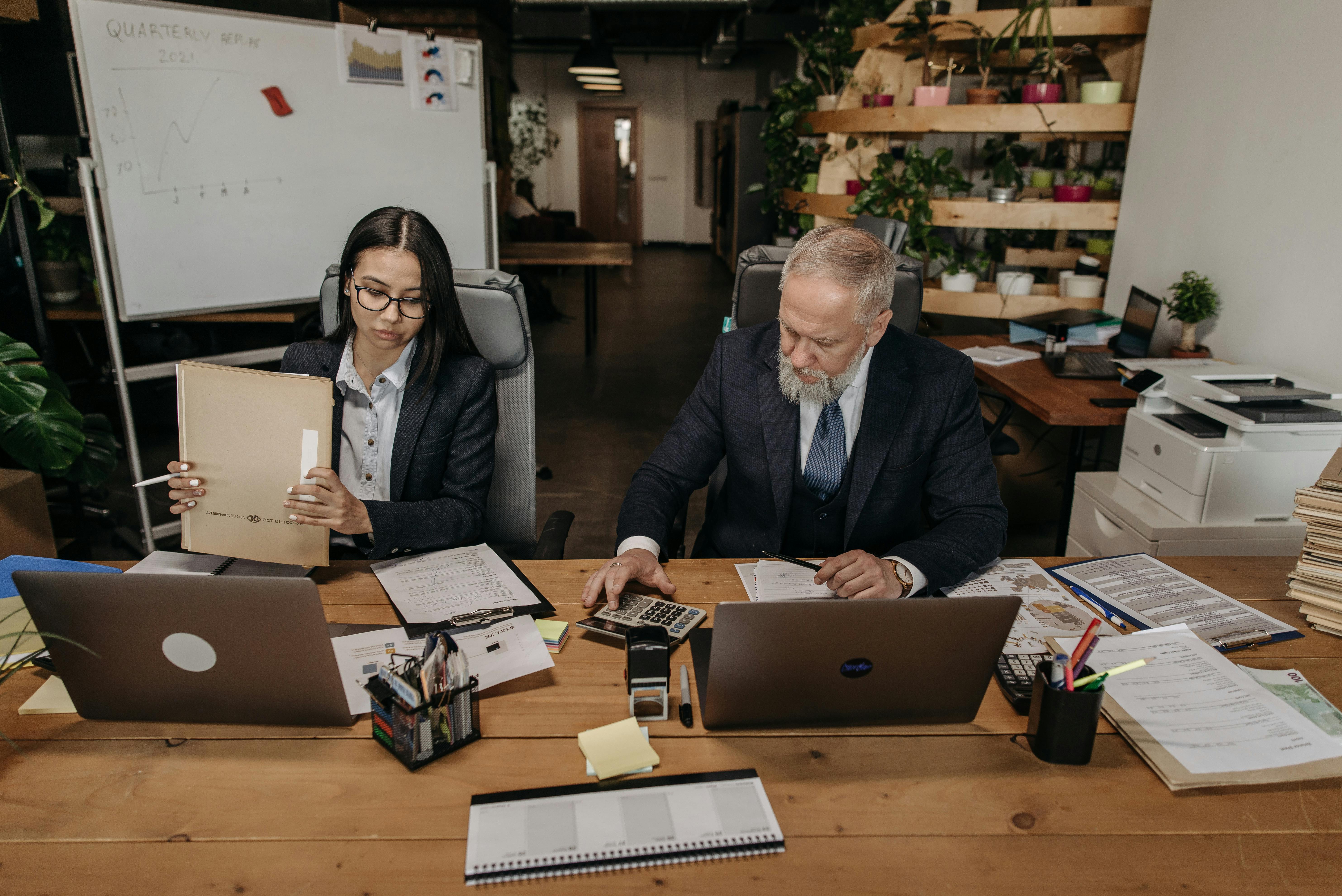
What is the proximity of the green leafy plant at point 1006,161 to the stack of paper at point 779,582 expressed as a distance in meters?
3.01

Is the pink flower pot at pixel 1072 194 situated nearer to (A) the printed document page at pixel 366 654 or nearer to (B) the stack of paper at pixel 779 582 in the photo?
(B) the stack of paper at pixel 779 582

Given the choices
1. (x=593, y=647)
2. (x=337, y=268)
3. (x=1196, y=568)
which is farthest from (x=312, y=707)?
(x=1196, y=568)

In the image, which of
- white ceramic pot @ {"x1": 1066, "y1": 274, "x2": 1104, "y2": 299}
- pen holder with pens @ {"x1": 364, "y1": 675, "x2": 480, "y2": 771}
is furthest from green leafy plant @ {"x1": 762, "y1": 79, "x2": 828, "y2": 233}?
pen holder with pens @ {"x1": 364, "y1": 675, "x2": 480, "y2": 771}

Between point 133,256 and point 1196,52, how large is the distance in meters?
3.66

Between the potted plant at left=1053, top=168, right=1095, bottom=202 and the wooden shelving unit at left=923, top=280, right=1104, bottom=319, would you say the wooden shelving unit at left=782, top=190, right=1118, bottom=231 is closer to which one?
the potted plant at left=1053, top=168, right=1095, bottom=202

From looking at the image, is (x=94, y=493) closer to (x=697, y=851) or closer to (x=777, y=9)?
(x=697, y=851)

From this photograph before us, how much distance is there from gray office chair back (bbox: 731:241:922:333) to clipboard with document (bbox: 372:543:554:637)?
33.5 inches

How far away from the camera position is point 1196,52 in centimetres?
303

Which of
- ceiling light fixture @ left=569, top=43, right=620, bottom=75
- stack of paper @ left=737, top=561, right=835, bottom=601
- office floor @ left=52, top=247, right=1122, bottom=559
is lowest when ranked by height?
office floor @ left=52, top=247, right=1122, bottom=559

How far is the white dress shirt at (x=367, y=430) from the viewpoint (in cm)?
176

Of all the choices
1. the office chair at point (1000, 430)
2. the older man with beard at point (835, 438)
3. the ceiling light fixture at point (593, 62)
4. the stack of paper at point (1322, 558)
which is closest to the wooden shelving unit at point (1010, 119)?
the office chair at point (1000, 430)

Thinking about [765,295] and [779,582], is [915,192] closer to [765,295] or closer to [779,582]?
[765,295]

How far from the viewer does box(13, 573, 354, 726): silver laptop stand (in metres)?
0.98

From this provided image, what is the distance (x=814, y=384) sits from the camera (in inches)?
63.4
